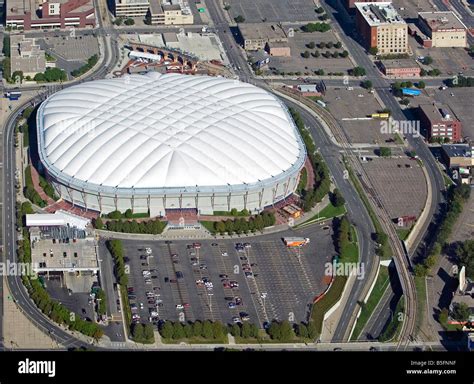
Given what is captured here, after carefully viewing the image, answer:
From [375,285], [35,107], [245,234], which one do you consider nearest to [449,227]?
[375,285]

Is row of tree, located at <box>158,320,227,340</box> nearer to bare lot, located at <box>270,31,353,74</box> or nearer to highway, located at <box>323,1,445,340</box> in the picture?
highway, located at <box>323,1,445,340</box>

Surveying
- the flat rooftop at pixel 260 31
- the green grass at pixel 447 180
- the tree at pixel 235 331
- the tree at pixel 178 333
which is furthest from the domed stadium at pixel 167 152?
the flat rooftop at pixel 260 31

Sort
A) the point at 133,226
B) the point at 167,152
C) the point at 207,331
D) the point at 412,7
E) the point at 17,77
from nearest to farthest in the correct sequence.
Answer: the point at 207,331, the point at 133,226, the point at 167,152, the point at 17,77, the point at 412,7

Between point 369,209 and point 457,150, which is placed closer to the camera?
point 369,209

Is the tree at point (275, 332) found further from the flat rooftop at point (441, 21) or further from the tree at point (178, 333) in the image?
the flat rooftop at point (441, 21)

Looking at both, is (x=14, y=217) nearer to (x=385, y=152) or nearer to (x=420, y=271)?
(x=420, y=271)

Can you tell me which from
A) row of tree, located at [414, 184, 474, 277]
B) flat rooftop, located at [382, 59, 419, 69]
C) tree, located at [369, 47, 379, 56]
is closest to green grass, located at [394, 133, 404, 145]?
row of tree, located at [414, 184, 474, 277]

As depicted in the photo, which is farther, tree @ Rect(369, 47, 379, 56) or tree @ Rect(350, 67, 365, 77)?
tree @ Rect(369, 47, 379, 56)

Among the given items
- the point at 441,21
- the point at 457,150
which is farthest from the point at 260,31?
the point at 457,150
